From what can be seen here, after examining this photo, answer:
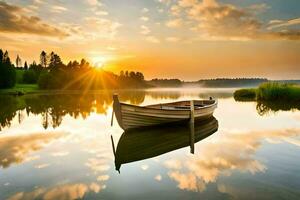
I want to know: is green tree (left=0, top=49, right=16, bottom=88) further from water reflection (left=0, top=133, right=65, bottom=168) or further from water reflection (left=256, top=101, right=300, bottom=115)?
water reflection (left=0, top=133, right=65, bottom=168)

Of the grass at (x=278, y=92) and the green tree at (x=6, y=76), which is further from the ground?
the green tree at (x=6, y=76)

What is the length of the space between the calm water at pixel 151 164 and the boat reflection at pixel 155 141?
0.15ft

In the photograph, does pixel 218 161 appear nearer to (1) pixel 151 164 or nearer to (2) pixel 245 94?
(1) pixel 151 164

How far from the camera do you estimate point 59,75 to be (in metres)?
114

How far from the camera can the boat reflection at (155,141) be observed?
42.3ft

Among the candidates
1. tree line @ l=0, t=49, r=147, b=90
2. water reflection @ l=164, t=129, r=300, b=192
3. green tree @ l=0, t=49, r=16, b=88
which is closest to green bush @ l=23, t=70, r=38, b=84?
tree line @ l=0, t=49, r=147, b=90

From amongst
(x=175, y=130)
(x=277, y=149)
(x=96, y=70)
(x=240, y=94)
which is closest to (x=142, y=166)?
(x=277, y=149)

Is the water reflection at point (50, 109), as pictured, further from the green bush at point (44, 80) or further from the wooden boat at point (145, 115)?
the green bush at point (44, 80)

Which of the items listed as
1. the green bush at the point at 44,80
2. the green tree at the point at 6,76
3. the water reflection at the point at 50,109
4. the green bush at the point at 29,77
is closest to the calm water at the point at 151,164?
the water reflection at the point at 50,109

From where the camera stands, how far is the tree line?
3608 inches

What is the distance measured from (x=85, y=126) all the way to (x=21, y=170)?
1108 cm

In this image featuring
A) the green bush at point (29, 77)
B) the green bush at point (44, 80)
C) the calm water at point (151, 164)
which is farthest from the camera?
the green bush at point (29, 77)

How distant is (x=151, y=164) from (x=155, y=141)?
446cm

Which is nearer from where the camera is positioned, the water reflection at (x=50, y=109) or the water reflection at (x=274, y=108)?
the water reflection at (x=50, y=109)
